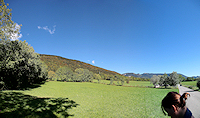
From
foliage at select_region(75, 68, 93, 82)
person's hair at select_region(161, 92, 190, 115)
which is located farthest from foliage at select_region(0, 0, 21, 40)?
foliage at select_region(75, 68, 93, 82)

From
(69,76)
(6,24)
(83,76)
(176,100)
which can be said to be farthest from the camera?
(83,76)

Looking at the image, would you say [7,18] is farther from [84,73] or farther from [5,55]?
[84,73]

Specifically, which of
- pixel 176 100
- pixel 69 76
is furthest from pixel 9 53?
Result: pixel 69 76

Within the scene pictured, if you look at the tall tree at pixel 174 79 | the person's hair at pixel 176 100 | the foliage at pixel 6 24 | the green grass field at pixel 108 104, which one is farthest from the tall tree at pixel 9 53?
the tall tree at pixel 174 79

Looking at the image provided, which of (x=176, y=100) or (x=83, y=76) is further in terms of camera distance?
(x=83, y=76)

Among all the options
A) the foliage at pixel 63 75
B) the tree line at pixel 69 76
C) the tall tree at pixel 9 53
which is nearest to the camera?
the tall tree at pixel 9 53

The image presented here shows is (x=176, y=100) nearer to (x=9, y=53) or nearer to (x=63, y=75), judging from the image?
(x=9, y=53)

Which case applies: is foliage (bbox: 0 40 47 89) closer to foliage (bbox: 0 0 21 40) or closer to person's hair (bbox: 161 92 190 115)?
foliage (bbox: 0 0 21 40)

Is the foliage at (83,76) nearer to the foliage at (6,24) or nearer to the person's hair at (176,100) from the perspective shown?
the foliage at (6,24)

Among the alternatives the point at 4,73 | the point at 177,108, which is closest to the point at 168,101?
the point at 177,108

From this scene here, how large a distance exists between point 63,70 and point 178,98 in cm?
7149

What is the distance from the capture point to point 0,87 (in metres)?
15.2

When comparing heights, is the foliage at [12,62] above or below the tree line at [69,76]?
above

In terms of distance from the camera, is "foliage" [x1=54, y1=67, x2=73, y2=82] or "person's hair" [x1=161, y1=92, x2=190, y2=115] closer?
"person's hair" [x1=161, y1=92, x2=190, y2=115]
